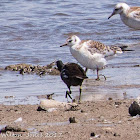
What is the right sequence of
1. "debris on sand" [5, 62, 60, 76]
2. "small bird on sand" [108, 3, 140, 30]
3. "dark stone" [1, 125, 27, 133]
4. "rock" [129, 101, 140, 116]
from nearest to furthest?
"dark stone" [1, 125, 27, 133], "rock" [129, 101, 140, 116], "debris on sand" [5, 62, 60, 76], "small bird on sand" [108, 3, 140, 30]

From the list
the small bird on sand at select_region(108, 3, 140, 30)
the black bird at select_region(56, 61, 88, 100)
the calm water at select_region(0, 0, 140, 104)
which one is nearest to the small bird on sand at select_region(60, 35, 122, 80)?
the calm water at select_region(0, 0, 140, 104)

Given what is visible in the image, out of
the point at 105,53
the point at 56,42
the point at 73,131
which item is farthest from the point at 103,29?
the point at 73,131

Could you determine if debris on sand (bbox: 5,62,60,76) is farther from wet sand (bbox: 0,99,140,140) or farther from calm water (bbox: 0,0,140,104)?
wet sand (bbox: 0,99,140,140)

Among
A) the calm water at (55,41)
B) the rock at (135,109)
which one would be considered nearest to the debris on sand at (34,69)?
the calm water at (55,41)

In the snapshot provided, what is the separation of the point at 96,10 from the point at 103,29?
271 centimetres

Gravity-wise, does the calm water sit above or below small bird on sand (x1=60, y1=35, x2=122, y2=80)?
below

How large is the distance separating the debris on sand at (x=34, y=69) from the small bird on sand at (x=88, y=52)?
0.63 meters

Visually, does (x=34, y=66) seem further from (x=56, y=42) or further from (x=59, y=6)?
(x=59, y=6)

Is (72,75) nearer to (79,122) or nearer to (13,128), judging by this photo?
(79,122)

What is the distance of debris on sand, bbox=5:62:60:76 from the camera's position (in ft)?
31.4

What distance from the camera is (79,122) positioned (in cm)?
591

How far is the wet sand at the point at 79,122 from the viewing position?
5.31 metres

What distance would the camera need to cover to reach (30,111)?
21.6 feet

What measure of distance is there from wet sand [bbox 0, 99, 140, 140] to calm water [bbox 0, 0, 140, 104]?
0.77 m
